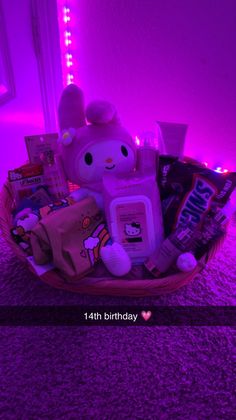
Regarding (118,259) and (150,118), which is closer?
(118,259)

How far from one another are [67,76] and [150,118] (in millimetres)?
494

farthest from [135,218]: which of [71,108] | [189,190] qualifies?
[71,108]

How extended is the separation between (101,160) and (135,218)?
0.19 m

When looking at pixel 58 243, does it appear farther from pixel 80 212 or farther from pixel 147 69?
pixel 147 69

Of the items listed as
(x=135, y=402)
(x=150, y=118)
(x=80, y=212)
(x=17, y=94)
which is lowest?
(x=135, y=402)

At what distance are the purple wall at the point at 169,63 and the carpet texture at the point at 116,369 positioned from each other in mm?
713

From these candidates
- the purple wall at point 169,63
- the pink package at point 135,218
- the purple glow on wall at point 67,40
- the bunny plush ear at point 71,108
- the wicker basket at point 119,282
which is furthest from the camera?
the purple glow on wall at point 67,40

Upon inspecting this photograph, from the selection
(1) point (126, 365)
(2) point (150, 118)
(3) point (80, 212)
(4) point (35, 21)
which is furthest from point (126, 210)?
(4) point (35, 21)

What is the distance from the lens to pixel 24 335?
0.65 meters

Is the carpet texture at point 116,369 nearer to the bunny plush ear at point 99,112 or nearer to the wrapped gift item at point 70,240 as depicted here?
the wrapped gift item at point 70,240

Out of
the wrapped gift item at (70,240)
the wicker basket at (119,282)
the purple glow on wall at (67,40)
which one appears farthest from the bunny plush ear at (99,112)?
the purple glow on wall at (67,40)

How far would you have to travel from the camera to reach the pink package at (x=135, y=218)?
2.45 ft

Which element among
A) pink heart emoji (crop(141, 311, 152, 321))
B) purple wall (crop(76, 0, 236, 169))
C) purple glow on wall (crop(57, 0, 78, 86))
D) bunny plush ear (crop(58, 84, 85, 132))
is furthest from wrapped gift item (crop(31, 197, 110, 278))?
purple glow on wall (crop(57, 0, 78, 86))

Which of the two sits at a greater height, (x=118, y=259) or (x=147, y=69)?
(x=147, y=69)
